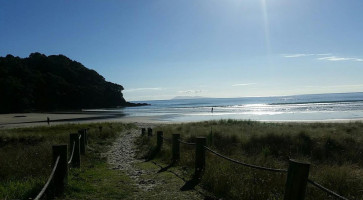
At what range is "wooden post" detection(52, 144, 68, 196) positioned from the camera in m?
5.26

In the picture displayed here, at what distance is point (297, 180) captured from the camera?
3547 mm

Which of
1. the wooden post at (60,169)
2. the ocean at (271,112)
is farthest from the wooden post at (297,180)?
the ocean at (271,112)

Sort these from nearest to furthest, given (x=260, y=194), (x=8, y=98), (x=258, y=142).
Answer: (x=260, y=194), (x=258, y=142), (x=8, y=98)

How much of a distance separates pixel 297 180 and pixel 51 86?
367 ft

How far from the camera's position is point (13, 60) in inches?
3866

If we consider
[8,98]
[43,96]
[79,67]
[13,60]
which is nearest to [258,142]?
[8,98]

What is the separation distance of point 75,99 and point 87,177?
10924cm

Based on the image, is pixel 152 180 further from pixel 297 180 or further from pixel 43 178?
pixel 297 180

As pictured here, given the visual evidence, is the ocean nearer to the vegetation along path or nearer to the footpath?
the vegetation along path

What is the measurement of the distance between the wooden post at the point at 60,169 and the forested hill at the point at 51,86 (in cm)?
9105

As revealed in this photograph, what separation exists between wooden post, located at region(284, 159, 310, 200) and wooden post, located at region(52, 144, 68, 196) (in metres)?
4.18

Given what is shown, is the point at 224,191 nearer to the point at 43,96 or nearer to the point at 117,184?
the point at 117,184

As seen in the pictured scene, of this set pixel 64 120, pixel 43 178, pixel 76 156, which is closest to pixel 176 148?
pixel 76 156

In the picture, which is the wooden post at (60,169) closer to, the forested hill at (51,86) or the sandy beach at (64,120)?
the sandy beach at (64,120)
